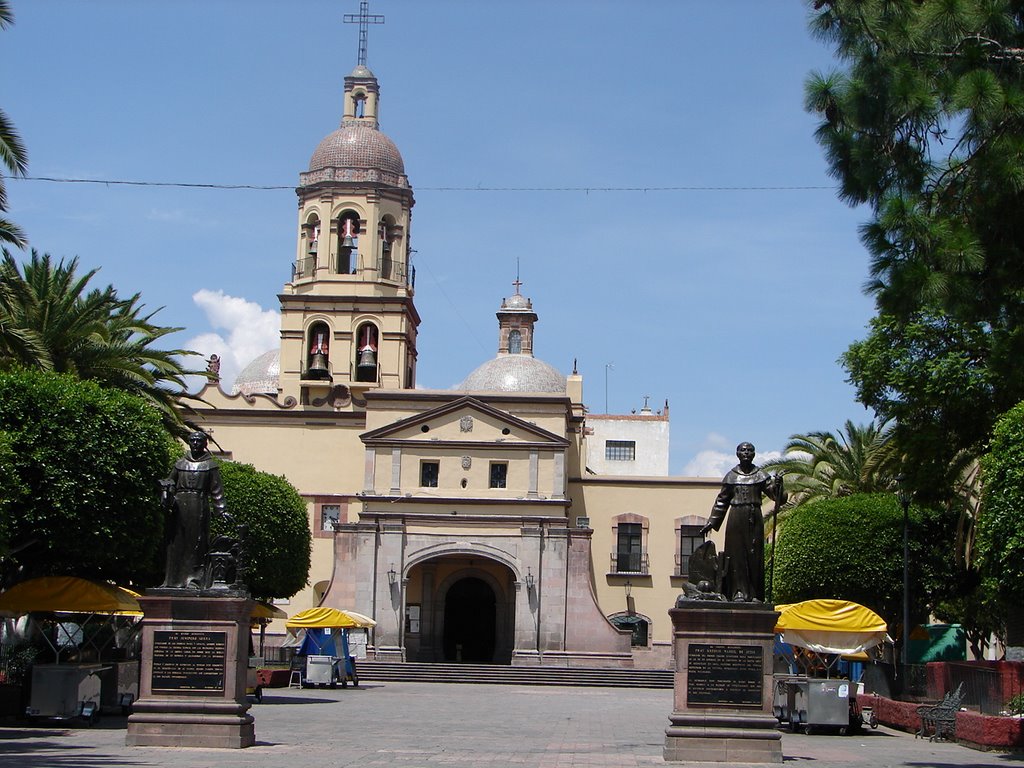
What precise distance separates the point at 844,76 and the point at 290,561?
94.0ft

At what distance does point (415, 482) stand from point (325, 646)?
41.9 ft

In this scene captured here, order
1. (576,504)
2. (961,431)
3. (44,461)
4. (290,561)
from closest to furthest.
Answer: (44,461), (961,431), (290,561), (576,504)

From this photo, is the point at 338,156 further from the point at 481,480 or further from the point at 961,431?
the point at 961,431

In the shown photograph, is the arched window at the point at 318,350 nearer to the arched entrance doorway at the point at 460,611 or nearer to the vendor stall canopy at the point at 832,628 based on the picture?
the arched entrance doorway at the point at 460,611

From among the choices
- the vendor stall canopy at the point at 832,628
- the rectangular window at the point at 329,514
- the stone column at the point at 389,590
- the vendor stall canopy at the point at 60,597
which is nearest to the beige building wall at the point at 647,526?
the stone column at the point at 389,590

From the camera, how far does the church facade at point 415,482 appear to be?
50.2 metres

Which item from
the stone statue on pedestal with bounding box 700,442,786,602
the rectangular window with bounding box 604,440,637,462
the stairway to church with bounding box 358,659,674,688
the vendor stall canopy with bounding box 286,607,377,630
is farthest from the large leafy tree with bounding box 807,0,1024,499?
the rectangular window with bounding box 604,440,637,462

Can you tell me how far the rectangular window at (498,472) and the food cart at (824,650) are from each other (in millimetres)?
25373

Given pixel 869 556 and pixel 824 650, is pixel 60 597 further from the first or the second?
pixel 869 556

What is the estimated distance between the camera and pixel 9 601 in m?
23.1

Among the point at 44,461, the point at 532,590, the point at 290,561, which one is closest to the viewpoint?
the point at 44,461

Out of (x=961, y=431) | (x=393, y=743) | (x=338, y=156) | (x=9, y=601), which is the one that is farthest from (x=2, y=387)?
(x=338, y=156)

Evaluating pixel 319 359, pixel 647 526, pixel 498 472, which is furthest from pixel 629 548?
pixel 319 359

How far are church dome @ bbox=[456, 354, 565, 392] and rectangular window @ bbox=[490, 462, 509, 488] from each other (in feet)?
77.4
